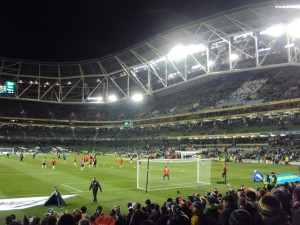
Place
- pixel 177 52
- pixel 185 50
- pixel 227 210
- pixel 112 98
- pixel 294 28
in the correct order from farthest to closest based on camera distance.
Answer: pixel 112 98 < pixel 177 52 < pixel 185 50 < pixel 294 28 < pixel 227 210

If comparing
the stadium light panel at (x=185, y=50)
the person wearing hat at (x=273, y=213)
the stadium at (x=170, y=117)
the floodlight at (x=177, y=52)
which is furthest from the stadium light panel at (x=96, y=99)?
the person wearing hat at (x=273, y=213)

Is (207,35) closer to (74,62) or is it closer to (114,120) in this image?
(74,62)

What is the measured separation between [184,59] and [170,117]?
718 inches

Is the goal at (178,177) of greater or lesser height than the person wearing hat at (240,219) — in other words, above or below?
below

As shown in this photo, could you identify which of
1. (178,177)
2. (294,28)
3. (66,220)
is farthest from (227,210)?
(294,28)

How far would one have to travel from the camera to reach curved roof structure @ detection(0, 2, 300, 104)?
50.9 meters

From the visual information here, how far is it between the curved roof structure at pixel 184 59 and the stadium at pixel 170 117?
31 cm

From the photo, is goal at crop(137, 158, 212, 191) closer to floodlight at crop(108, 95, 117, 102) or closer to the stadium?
the stadium

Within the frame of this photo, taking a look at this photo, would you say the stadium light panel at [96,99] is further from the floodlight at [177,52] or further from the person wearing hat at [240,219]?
the person wearing hat at [240,219]

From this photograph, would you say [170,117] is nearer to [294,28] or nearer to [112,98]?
[112,98]

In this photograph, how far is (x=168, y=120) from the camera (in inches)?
3322

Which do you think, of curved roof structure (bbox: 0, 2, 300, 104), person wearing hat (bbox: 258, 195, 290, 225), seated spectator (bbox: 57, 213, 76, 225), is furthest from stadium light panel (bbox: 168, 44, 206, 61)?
person wearing hat (bbox: 258, 195, 290, 225)

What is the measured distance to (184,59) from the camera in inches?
2901

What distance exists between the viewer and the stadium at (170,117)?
87.7 ft
